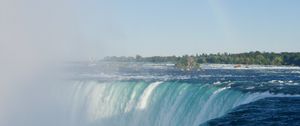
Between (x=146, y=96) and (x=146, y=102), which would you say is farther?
(x=146, y=102)

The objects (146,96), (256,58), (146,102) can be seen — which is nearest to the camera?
(146,96)

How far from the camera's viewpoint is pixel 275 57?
84.3 meters

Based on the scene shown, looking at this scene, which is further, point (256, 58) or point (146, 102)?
point (256, 58)

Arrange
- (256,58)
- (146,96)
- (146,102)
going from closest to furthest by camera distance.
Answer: (146,96)
(146,102)
(256,58)

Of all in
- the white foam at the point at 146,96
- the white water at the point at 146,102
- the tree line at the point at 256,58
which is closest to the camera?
the white water at the point at 146,102

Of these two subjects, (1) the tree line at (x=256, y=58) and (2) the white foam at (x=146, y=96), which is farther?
(1) the tree line at (x=256, y=58)

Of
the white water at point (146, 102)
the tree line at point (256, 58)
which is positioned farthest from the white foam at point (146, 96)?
the tree line at point (256, 58)

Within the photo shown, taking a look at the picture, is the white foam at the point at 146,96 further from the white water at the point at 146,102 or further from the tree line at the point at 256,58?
the tree line at the point at 256,58

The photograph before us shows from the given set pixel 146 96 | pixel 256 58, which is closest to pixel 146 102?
pixel 146 96

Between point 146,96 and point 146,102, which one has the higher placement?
point 146,96

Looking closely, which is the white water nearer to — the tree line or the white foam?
the white foam

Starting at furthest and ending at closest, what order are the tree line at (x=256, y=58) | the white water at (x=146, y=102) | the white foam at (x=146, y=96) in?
the tree line at (x=256, y=58), the white foam at (x=146, y=96), the white water at (x=146, y=102)

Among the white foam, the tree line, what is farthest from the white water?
the tree line

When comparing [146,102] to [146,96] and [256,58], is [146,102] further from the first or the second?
[256,58]
